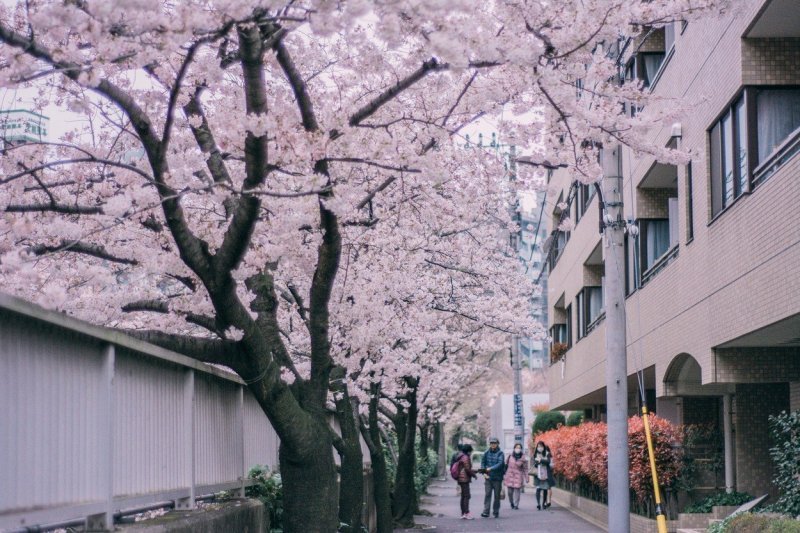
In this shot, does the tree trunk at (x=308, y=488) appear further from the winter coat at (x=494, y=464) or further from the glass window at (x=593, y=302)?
the glass window at (x=593, y=302)

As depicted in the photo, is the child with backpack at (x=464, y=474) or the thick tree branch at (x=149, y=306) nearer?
the thick tree branch at (x=149, y=306)

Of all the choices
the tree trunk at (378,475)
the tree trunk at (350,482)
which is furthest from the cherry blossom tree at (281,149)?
the tree trunk at (378,475)

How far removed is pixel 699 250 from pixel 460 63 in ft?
31.6

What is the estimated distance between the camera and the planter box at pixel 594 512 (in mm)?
17436

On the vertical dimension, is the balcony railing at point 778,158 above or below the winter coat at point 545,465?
above

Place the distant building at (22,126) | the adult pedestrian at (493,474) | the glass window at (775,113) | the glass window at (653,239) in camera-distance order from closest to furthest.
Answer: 1. the distant building at (22,126)
2. the glass window at (775,113)
3. the glass window at (653,239)
4. the adult pedestrian at (493,474)

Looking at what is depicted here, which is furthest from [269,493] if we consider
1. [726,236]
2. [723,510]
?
[723,510]

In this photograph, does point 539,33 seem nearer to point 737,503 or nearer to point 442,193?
point 442,193

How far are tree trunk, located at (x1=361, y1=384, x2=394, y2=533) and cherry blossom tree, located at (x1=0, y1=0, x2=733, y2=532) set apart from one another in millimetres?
5151

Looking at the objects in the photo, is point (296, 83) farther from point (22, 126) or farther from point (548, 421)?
point (548, 421)

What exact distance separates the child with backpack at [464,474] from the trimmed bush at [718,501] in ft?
32.2

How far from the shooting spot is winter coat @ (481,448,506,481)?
26.8 metres

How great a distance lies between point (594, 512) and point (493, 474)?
3.01 metres

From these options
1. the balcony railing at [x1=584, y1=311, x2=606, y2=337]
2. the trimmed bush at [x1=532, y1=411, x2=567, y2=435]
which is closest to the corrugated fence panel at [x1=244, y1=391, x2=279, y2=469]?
the balcony railing at [x1=584, y1=311, x2=606, y2=337]
